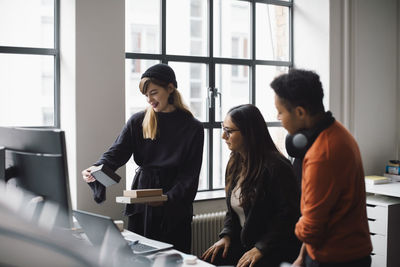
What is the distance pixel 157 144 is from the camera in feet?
9.04

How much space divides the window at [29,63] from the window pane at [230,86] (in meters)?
1.47

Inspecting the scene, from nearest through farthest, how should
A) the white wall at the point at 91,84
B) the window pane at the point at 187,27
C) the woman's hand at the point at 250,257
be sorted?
the woman's hand at the point at 250,257, the white wall at the point at 91,84, the window pane at the point at 187,27

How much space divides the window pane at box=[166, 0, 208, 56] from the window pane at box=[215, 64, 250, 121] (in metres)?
0.26

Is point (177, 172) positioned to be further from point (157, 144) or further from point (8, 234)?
point (8, 234)

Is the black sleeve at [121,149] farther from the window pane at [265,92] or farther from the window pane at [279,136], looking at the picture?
the window pane at [279,136]

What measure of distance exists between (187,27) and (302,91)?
7.72ft

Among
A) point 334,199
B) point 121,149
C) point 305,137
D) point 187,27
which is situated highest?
point 187,27

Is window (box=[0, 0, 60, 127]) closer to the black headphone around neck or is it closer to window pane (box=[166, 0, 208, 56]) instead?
window pane (box=[166, 0, 208, 56])

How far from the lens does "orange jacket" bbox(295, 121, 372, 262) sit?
5.50 feet

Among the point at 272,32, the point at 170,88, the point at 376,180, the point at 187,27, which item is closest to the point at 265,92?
the point at 272,32

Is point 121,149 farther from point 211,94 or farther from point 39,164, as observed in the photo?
point 211,94

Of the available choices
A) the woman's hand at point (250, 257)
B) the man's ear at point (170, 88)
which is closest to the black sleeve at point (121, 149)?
the man's ear at point (170, 88)

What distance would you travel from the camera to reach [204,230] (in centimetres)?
364

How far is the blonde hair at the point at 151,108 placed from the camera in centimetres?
271
